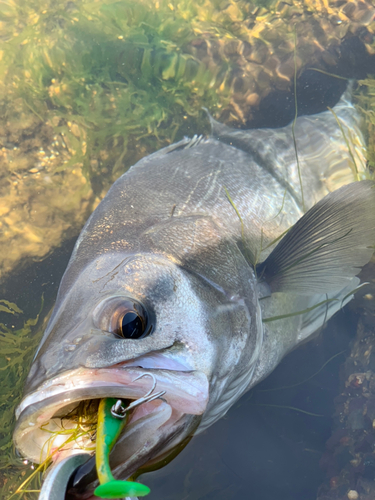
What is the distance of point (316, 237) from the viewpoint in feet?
8.08

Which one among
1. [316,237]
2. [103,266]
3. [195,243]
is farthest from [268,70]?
[103,266]

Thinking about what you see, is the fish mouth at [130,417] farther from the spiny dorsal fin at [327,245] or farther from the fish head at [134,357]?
the spiny dorsal fin at [327,245]

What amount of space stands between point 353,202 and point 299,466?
2544mm

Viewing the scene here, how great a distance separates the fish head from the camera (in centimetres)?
141

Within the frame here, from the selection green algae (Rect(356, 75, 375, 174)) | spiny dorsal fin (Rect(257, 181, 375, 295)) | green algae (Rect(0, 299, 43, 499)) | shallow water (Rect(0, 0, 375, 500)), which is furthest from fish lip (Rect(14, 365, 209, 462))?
green algae (Rect(356, 75, 375, 174))

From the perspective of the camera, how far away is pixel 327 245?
2.50m

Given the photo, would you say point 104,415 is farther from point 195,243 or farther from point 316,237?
point 316,237

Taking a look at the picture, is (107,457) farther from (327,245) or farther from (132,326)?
(327,245)

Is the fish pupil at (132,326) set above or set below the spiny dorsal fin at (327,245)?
above

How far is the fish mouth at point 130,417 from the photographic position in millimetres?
1385

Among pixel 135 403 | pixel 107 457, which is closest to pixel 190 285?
pixel 135 403

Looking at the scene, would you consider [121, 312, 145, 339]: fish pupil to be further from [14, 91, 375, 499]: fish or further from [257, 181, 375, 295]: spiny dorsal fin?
[257, 181, 375, 295]: spiny dorsal fin

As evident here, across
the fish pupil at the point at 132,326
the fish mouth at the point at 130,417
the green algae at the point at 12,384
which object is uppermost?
the fish pupil at the point at 132,326

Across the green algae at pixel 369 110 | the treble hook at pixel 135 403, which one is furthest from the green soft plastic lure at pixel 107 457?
the green algae at pixel 369 110
